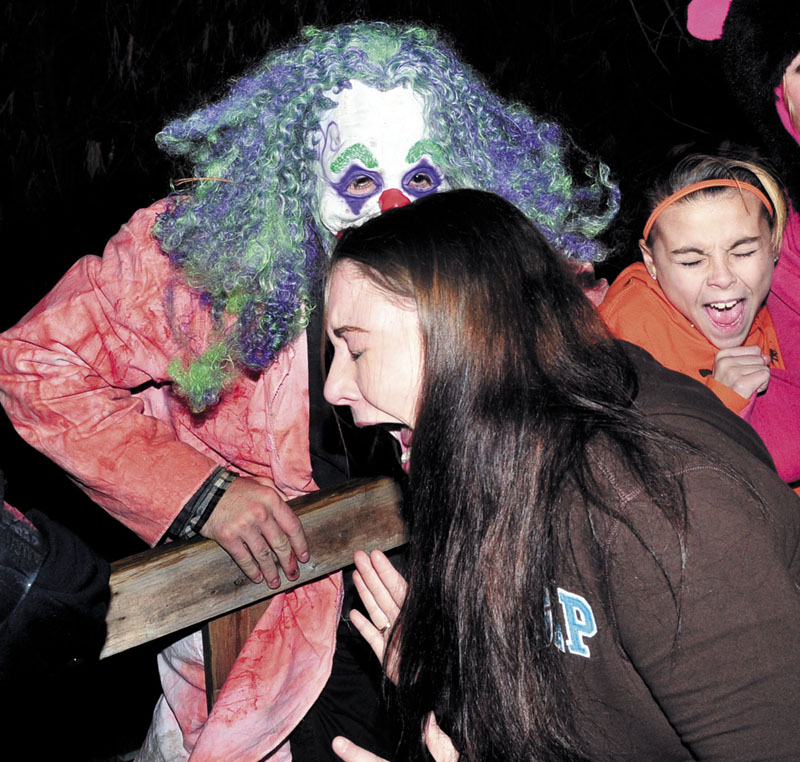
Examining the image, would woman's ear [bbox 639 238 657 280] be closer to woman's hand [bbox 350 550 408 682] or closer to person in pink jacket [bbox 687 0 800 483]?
person in pink jacket [bbox 687 0 800 483]

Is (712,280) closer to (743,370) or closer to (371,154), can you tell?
(743,370)

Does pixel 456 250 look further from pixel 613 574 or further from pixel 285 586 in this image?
pixel 285 586

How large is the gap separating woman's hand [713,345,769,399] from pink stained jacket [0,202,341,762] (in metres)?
1.00

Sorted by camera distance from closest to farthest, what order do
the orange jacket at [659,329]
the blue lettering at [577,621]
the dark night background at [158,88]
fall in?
the blue lettering at [577,621] < the orange jacket at [659,329] < the dark night background at [158,88]

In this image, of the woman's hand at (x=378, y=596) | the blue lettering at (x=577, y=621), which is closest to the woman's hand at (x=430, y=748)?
the woman's hand at (x=378, y=596)

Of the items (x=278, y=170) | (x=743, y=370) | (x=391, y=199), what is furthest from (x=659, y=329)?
(x=278, y=170)

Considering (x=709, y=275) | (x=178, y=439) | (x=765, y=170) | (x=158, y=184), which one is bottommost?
(x=158, y=184)

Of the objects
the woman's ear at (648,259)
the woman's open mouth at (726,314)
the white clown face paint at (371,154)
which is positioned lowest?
the woman's open mouth at (726,314)

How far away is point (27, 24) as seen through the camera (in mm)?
5402

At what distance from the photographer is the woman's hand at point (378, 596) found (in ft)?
5.82

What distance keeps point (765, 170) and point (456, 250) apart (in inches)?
53.9

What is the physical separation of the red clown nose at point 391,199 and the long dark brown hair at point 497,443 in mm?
585

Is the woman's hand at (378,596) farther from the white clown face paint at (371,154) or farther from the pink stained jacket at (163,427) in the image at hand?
the white clown face paint at (371,154)

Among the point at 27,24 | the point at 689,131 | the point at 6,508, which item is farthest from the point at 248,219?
the point at 689,131
